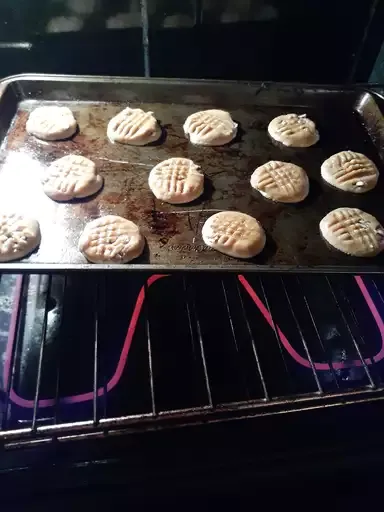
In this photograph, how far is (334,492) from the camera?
1523 millimetres

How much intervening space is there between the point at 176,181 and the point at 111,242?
1.40ft

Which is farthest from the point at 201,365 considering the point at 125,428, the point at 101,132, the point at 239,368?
the point at 101,132

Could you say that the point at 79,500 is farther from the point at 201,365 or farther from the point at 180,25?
the point at 180,25

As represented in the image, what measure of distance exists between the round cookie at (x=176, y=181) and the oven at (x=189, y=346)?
349mm

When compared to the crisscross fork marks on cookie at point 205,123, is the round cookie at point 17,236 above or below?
below

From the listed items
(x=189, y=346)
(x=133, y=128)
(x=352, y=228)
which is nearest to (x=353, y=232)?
(x=352, y=228)

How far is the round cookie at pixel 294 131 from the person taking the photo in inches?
88.9

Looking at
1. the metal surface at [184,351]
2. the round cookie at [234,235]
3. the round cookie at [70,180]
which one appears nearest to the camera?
the metal surface at [184,351]

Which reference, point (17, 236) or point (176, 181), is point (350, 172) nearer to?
point (176, 181)

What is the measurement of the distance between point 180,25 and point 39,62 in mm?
696

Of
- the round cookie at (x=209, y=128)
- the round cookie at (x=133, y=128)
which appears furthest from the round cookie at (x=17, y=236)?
the round cookie at (x=209, y=128)

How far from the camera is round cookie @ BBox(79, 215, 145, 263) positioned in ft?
5.60

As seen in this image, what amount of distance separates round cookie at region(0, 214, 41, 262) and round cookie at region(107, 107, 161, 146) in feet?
2.03

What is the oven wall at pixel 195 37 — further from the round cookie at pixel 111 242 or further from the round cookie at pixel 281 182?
the round cookie at pixel 111 242
